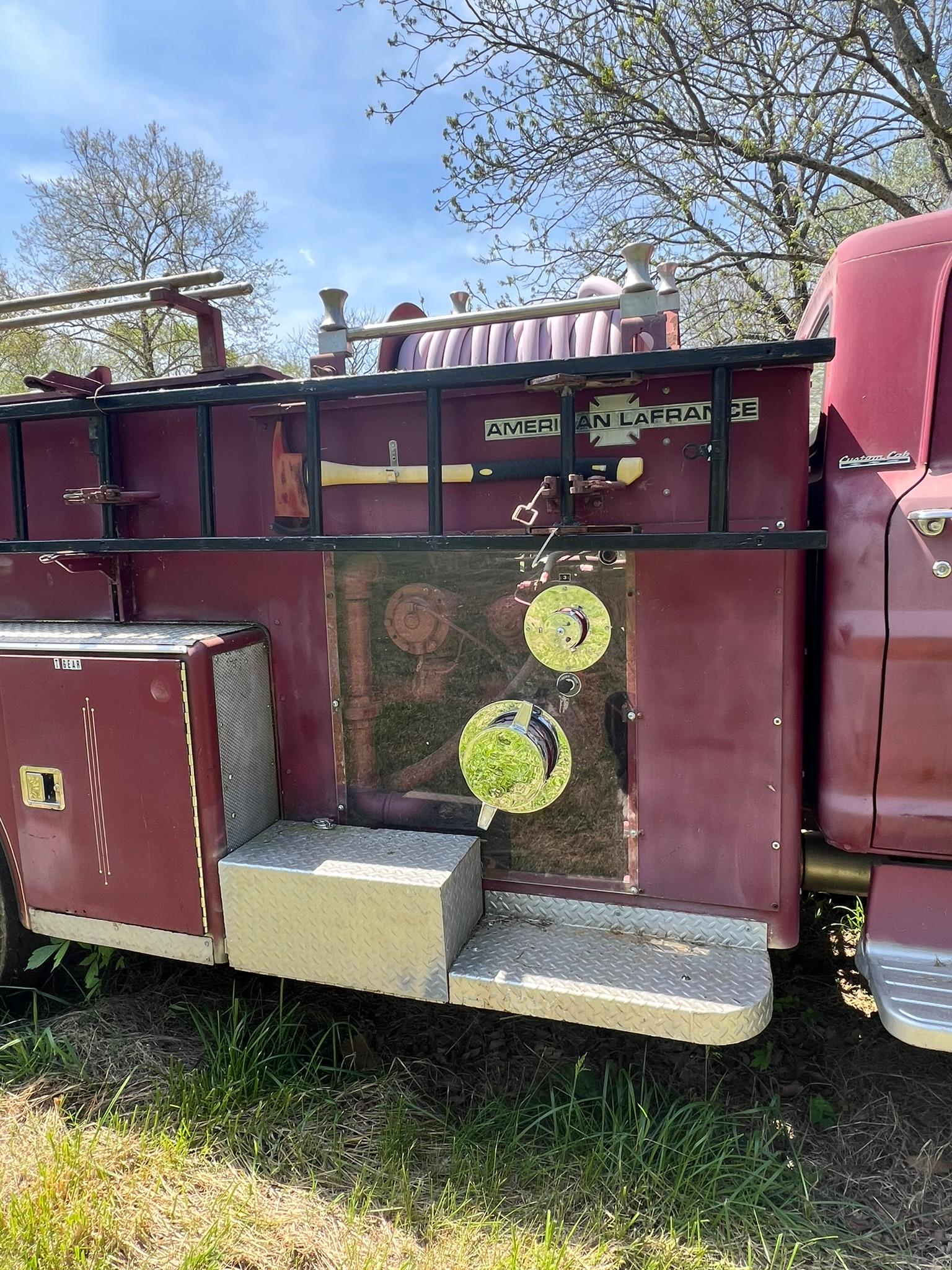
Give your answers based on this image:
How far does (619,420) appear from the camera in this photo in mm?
2174

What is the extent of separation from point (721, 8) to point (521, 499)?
644cm

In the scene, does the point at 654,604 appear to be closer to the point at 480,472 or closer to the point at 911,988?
the point at 480,472

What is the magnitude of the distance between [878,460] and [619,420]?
64 cm

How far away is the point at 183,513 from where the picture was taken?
2705 millimetres

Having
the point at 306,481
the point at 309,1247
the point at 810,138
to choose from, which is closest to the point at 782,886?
the point at 309,1247

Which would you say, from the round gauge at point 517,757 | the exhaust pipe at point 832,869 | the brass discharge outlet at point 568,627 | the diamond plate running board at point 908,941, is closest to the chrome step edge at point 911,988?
the diamond plate running board at point 908,941

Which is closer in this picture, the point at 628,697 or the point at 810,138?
the point at 628,697

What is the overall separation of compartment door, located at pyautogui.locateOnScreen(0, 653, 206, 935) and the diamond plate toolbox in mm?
161

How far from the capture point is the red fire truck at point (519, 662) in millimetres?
2004

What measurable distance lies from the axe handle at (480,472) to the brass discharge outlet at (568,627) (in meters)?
0.31

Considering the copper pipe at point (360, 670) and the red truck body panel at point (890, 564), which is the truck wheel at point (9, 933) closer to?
the copper pipe at point (360, 670)

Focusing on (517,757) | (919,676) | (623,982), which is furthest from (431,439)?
(623,982)

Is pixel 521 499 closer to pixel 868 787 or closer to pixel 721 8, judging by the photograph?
pixel 868 787

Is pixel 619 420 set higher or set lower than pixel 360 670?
higher
